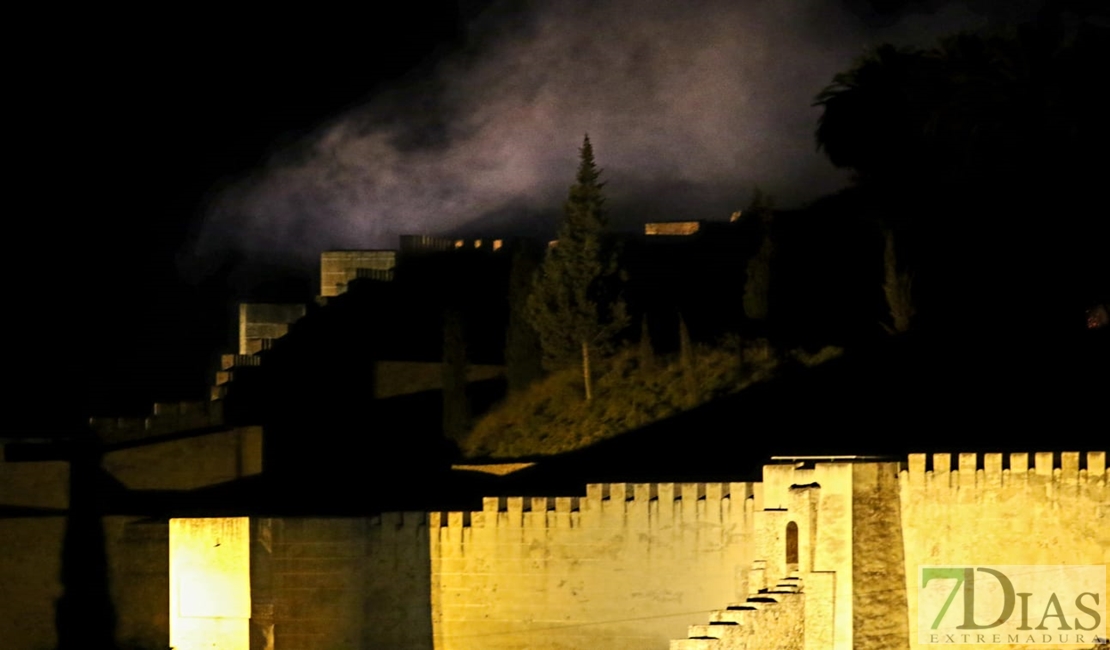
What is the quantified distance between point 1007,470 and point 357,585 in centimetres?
927

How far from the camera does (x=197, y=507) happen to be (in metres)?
51.4

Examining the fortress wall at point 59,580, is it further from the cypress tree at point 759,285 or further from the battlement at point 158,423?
the cypress tree at point 759,285

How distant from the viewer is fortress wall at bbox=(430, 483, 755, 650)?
4288 centimetres

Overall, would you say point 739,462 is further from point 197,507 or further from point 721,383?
point 197,507

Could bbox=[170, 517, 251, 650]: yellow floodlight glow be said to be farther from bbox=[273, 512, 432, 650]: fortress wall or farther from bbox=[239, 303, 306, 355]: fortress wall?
bbox=[239, 303, 306, 355]: fortress wall

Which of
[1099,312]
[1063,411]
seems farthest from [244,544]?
[1099,312]

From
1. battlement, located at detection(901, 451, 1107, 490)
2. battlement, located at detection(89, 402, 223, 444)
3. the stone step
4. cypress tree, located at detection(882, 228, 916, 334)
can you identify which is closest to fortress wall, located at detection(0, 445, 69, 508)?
battlement, located at detection(89, 402, 223, 444)

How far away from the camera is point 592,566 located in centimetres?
4359

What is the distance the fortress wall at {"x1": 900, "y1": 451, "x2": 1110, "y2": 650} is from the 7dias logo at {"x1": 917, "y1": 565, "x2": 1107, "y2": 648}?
0.13 meters

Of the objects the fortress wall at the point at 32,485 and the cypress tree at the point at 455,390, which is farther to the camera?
the cypress tree at the point at 455,390

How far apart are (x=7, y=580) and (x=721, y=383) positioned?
1258 centimetres

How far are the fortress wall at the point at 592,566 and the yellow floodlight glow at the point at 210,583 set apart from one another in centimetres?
283

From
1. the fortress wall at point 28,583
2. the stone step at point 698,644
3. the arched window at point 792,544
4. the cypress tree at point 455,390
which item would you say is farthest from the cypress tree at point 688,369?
the stone step at point 698,644

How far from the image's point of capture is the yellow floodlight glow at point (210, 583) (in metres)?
45.1
